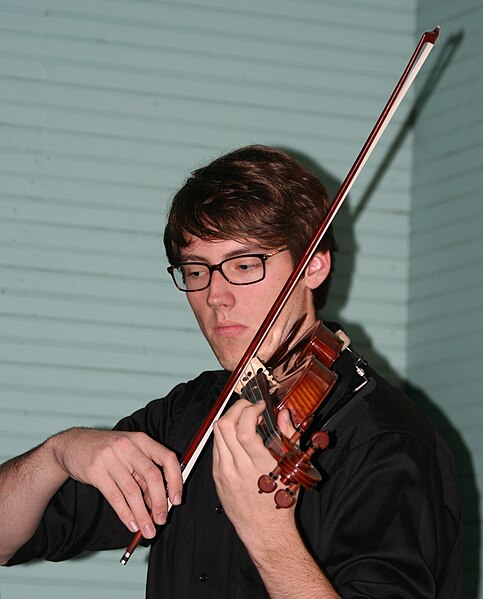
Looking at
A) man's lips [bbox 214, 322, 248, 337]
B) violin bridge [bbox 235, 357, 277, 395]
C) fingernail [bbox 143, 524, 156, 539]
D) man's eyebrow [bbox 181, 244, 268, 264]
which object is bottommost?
fingernail [bbox 143, 524, 156, 539]

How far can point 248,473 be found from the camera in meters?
1.61

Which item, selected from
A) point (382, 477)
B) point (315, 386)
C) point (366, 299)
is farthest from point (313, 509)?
point (366, 299)

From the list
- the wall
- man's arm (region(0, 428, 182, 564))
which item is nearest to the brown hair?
man's arm (region(0, 428, 182, 564))

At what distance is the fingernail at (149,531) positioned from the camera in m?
1.75

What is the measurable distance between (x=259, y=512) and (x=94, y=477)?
1.23ft

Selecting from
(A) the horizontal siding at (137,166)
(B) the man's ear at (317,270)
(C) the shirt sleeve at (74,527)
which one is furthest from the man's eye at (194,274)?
(A) the horizontal siding at (137,166)

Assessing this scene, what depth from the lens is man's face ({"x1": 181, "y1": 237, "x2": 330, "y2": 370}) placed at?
6.63 feet

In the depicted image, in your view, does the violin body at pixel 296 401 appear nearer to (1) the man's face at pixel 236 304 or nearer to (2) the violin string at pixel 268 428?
(2) the violin string at pixel 268 428

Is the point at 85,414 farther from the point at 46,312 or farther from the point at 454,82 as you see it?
the point at 454,82

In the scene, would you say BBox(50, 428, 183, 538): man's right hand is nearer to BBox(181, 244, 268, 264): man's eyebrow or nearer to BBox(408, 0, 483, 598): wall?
BBox(181, 244, 268, 264): man's eyebrow

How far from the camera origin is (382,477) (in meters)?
1.71

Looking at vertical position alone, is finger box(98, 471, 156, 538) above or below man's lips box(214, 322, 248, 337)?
below

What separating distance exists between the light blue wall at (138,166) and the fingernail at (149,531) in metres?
1.53

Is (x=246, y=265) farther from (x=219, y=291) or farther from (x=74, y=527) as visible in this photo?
(x=74, y=527)
